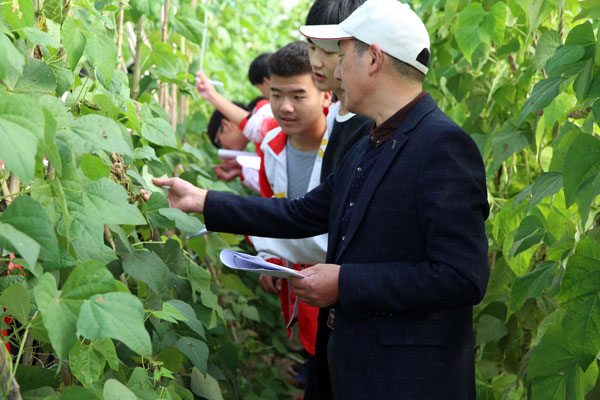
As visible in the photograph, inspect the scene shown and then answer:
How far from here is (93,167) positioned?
128cm

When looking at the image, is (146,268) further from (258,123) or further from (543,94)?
(258,123)

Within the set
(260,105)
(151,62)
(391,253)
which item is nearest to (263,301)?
(260,105)

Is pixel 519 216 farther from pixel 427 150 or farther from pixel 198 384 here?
pixel 198 384

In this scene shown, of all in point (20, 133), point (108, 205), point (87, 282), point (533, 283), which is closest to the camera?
point (20, 133)

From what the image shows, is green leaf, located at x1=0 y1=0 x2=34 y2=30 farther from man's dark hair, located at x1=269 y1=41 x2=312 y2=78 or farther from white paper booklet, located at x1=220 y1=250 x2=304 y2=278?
man's dark hair, located at x1=269 y1=41 x2=312 y2=78

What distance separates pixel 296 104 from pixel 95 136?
140 cm

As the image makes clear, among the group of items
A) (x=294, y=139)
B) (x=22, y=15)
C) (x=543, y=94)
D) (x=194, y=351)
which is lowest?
(x=194, y=351)

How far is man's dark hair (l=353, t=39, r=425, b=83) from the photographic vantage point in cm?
161

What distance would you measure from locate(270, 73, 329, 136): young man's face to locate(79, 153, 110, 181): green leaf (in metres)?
1.26

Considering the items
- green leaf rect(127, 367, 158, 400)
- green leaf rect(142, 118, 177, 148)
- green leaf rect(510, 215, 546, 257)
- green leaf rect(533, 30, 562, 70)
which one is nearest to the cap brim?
green leaf rect(142, 118, 177, 148)

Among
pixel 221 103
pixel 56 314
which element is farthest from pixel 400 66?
pixel 221 103

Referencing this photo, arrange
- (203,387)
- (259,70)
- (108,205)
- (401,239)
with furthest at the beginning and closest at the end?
(259,70)
(203,387)
(401,239)
(108,205)

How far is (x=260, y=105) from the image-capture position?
351 centimetres

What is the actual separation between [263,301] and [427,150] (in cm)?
242
